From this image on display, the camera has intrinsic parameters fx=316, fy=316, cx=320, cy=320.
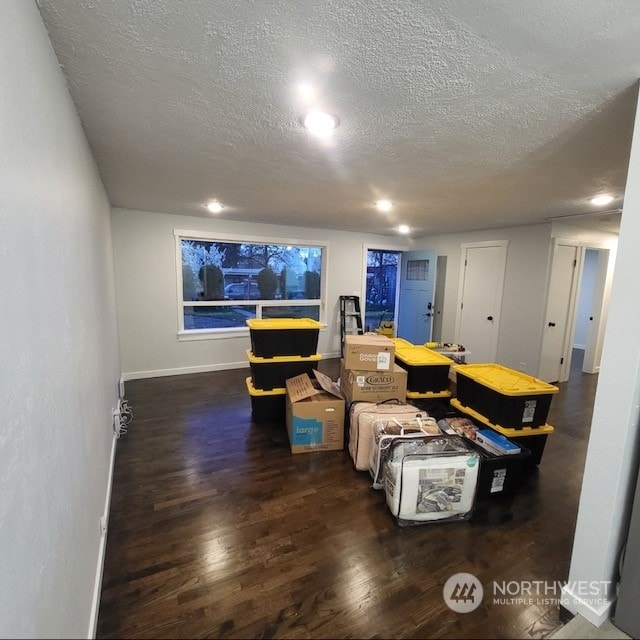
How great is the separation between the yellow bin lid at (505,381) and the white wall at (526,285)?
196 cm

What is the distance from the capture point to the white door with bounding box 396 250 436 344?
545cm

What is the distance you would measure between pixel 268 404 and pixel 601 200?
3679mm

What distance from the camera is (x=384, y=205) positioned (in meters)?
3.43

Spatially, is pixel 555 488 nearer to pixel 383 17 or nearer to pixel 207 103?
pixel 383 17

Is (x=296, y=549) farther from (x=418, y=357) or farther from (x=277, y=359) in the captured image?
(x=418, y=357)

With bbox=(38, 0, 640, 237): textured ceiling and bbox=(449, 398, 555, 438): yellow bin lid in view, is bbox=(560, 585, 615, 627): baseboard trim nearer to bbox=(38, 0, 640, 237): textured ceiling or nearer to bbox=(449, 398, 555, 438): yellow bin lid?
bbox=(449, 398, 555, 438): yellow bin lid

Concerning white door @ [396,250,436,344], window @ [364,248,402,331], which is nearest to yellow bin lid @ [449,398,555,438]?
white door @ [396,250,436,344]

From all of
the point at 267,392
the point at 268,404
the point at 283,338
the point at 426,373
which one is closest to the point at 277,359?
the point at 283,338

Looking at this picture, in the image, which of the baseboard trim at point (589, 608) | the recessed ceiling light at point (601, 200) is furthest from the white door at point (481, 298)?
the baseboard trim at point (589, 608)

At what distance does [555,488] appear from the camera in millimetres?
2262

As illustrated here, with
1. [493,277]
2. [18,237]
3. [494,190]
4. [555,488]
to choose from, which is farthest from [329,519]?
[493,277]

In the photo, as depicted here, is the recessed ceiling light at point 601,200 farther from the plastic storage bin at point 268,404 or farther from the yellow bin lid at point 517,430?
the plastic storage bin at point 268,404

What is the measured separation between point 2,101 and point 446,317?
571cm

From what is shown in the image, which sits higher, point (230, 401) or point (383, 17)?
point (383, 17)
